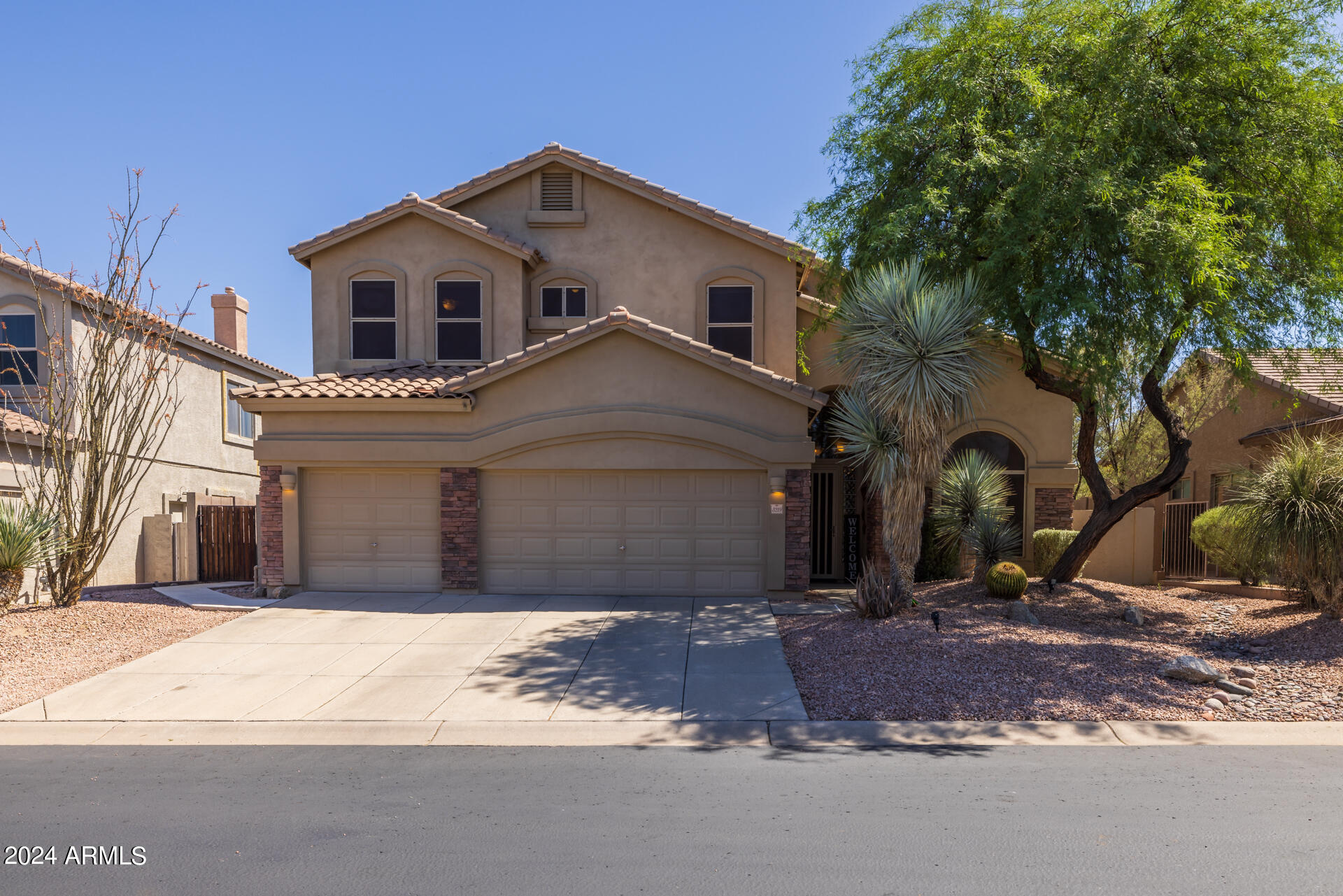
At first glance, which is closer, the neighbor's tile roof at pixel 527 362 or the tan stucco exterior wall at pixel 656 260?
the neighbor's tile roof at pixel 527 362

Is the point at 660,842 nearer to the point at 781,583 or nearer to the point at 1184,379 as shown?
the point at 781,583

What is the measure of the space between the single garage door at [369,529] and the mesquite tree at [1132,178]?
8.80 metres

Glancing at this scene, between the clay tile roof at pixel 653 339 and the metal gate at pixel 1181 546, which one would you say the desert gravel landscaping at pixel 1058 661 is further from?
the metal gate at pixel 1181 546

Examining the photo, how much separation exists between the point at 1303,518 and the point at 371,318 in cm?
1598

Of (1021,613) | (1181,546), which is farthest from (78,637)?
(1181,546)

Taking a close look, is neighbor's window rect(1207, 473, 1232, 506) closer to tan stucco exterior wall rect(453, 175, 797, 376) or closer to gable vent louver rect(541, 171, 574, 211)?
tan stucco exterior wall rect(453, 175, 797, 376)

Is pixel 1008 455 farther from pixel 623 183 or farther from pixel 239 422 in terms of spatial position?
pixel 239 422

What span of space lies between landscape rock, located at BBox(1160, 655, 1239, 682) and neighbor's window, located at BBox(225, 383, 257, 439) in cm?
2225

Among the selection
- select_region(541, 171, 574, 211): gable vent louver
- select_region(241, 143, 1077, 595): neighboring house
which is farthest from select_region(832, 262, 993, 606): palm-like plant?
select_region(541, 171, 574, 211): gable vent louver

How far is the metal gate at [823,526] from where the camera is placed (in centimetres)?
1691

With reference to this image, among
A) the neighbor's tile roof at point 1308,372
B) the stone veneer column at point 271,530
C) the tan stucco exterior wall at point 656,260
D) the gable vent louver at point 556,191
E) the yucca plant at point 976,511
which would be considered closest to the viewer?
the neighbor's tile roof at point 1308,372

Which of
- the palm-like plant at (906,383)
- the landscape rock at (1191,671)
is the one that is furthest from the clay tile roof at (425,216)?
the landscape rock at (1191,671)

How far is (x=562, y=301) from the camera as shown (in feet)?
54.7

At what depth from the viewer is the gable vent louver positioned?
16.8 meters
